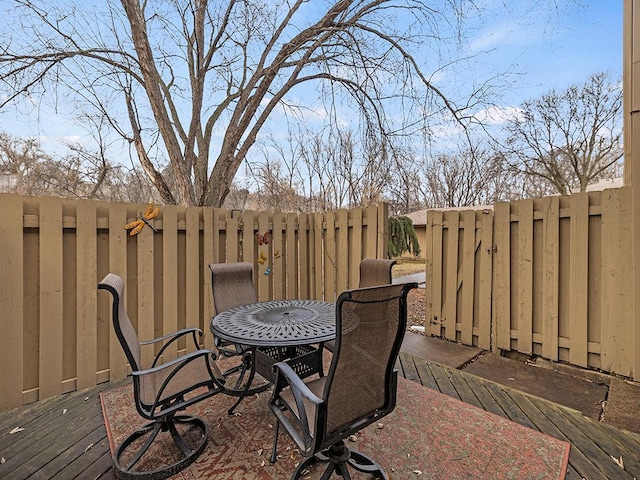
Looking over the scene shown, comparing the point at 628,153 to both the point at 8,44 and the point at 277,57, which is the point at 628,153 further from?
the point at 8,44

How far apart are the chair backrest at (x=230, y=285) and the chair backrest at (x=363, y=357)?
2031mm

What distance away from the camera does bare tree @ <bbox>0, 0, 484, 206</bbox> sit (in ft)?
15.5

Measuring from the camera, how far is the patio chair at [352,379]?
4.38 feet

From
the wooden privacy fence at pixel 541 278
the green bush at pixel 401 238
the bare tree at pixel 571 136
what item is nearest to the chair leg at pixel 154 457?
the wooden privacy fence at pixel 541 278

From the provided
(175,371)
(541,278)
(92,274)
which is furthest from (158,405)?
(541,278)

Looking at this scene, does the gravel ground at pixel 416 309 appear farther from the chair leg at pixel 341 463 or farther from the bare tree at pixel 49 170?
the bare tree at pixel 49 170

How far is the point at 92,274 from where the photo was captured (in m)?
2.96

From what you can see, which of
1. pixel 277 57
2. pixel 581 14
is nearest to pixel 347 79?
pixel 277 57

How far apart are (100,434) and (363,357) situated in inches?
87.6

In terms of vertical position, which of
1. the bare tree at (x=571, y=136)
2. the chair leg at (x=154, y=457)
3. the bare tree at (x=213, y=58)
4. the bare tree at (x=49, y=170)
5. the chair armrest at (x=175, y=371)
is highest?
the bare tree at (x=571, y=136)

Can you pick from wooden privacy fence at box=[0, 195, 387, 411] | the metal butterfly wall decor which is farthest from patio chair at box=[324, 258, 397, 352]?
the metal butterfly wall decor

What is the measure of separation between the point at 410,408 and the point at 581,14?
17.6ft

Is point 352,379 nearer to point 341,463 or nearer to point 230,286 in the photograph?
point 341,463

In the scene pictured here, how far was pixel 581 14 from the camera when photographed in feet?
12.7
